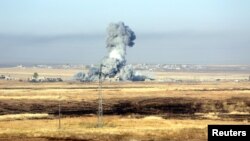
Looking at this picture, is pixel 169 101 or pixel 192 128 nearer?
pixel 192 128

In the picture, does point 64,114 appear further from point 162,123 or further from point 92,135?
point 92,135

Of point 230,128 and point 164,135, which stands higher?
point 230,128

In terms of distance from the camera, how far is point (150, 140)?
55.9 meters

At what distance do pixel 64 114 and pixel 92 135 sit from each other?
31.5 meters

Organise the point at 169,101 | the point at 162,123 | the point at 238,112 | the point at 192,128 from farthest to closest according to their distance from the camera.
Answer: the point at 169,101, the point at 238,112, the point at 162,123, the point at 192,128

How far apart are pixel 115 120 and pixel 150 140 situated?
2233cm

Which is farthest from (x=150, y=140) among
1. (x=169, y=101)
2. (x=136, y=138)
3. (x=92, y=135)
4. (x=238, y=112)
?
(x=169, y=101)

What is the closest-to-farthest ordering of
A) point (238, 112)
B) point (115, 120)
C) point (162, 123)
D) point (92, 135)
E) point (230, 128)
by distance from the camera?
point (230, 128), point (92, 135), point (162, 123), point (115, 120), point (238, 112)

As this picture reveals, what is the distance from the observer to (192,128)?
65.4 metres

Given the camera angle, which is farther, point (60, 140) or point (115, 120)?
point (115, 120)

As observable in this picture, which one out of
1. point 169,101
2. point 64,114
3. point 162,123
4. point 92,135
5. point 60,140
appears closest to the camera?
point 60,140

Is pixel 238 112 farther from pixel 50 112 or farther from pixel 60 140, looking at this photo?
pixel 60 140

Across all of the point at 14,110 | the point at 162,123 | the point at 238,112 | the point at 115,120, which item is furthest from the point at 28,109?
the point at 238,112

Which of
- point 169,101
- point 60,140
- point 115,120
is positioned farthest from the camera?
point 169,101
